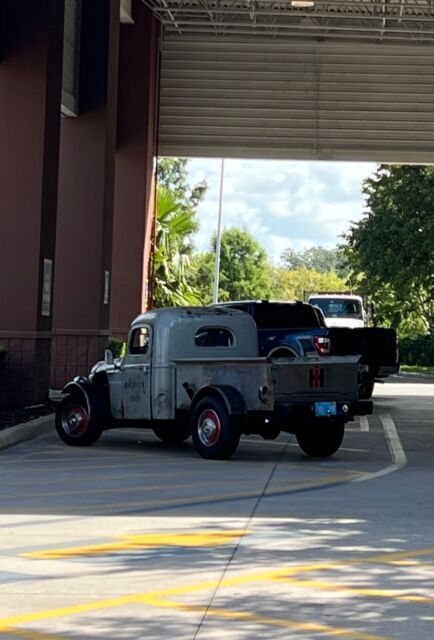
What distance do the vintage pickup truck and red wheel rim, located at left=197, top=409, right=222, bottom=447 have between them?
0.01 m

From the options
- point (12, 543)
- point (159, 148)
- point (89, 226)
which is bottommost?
point (12, 543)

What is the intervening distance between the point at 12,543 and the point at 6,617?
2.45m

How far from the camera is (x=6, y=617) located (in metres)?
6.96

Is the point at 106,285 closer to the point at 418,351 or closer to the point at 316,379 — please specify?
the point at 316,379

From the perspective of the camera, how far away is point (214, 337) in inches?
684

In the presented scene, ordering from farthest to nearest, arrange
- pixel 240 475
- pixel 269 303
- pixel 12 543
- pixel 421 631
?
pixel 269 303
pixel 240 475
pixel 12 543
pixel 421 631

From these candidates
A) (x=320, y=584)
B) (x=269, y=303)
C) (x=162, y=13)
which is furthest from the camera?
(x=162, y=13)

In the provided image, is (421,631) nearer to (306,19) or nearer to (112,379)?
(112,379)

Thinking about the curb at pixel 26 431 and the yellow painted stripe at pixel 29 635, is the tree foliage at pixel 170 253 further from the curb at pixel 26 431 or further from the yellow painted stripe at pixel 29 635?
the yellow painted stripe at pixel 29 635

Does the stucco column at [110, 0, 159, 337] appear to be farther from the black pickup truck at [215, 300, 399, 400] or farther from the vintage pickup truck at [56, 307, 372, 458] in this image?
the vintage pickup truck at [56, 307, 372, 458]

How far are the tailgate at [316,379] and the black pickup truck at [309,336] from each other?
8226mm

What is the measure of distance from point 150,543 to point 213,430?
245 inches

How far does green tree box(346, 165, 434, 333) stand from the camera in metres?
56.7

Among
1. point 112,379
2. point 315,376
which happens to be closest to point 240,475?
point 315,376
